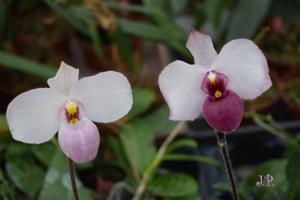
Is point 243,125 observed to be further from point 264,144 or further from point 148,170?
point 148,170

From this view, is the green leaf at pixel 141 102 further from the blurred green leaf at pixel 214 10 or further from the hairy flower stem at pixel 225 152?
the hairy flower stem at pixel 225 152

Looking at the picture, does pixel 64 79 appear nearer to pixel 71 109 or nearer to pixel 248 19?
pixel 71 109

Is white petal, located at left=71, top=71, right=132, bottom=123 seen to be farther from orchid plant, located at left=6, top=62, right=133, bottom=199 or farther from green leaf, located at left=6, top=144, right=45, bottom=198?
green leaf, located at left=6, top=144, right=45, bottom=198

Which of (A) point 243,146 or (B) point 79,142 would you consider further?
(A) point 243,146

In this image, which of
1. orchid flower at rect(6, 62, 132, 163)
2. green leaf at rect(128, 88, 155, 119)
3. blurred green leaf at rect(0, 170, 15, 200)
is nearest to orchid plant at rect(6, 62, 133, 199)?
orchid flower at rect(6, 62, 132, 163)

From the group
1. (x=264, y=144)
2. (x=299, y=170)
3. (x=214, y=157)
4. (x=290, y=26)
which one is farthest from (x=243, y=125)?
(x=299, y=170)

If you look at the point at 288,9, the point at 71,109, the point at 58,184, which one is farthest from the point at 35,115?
the point at 288,9

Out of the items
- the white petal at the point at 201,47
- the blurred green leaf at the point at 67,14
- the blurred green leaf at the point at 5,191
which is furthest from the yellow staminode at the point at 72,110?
the blurred green leaf at the point at 67,14
